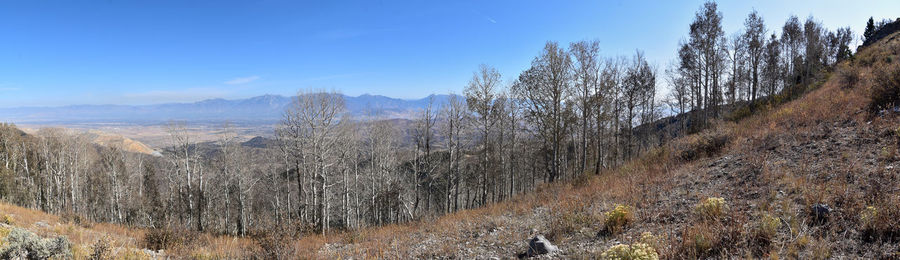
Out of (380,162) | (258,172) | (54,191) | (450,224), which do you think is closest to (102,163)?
(54,191)

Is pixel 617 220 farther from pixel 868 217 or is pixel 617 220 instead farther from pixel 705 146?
pixel 705 146

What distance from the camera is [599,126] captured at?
21000 millimetres

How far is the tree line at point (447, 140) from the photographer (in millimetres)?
19391

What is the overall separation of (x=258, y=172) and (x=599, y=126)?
4201 cm

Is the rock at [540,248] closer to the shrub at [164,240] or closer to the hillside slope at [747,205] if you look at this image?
the hillside slope at [747,205]

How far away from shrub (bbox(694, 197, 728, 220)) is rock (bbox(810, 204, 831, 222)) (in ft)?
3.40

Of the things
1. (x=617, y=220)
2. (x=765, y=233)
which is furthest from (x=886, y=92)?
(x=617, y=220)

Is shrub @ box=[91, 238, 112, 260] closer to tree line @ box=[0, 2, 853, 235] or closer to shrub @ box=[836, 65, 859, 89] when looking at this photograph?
tree line @ box=[0, 2, 853, 235]

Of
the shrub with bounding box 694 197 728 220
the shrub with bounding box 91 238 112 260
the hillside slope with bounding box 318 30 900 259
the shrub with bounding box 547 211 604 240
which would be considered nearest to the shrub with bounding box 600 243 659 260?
the hillside slope with bounding box 318 30 900 259

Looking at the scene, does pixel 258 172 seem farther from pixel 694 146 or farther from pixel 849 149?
pixel 849 149

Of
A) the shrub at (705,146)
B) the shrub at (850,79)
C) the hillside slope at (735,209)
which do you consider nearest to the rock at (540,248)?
the hillside slope at (735,209)

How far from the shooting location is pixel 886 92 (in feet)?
28.5

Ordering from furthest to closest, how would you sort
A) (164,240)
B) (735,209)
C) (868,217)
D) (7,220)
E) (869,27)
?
(869,27), (7,220), (164,240), (735,209), (868,217)

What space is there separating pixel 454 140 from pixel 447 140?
1.70 feet
